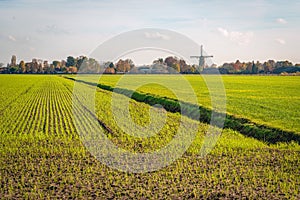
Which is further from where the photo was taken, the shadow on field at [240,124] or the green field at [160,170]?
the shadow on field at [240,124]

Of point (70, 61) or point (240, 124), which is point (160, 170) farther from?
point (70, 61)

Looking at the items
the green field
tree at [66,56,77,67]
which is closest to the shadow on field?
the green field

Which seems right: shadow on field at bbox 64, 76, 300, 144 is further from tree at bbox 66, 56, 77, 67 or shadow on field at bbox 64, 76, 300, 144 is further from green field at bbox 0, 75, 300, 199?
tree at bbox 66, 56, 77, 67

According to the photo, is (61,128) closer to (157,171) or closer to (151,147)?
(151,147)

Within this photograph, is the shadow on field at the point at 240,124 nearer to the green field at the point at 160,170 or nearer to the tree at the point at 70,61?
the green field at the point at 160,170

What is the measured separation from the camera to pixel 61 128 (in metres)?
13.5

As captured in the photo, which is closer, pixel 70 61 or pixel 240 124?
pixel 240 124

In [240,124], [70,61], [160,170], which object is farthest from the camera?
[70,61]

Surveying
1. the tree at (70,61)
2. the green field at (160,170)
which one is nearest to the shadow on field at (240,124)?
the green field at (160,170)

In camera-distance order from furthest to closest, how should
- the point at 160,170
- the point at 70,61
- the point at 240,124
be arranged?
the point at 70,61
the point at 240,124
the point at 160,170

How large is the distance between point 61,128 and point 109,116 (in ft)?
10.8

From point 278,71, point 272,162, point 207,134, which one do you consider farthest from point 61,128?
point 278,71

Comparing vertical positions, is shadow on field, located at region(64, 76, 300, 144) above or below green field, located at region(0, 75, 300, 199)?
above

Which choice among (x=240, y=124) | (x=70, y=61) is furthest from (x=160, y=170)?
(x=70, y=61)
